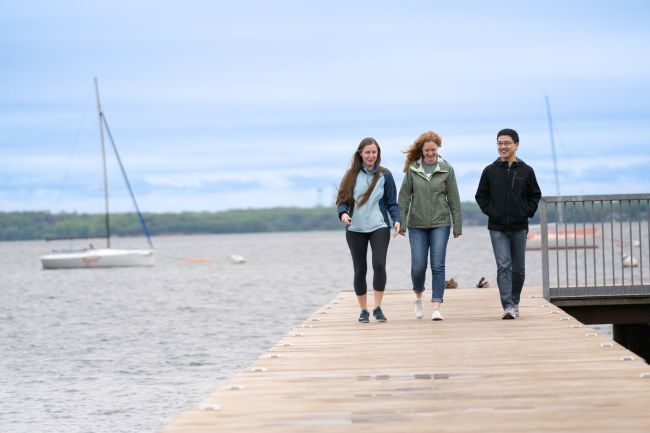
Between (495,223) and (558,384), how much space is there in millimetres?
4562

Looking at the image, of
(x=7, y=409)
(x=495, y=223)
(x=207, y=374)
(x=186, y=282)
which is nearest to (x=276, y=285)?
(x=186, y=282)

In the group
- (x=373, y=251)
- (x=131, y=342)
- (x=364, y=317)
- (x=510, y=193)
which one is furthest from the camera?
(x=131, y=342)

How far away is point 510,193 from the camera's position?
11031 millimetres

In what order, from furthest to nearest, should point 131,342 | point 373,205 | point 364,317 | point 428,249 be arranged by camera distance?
point 131,342
point 364,317
point 428,249
point 373,205

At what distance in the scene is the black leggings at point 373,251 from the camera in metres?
10.7

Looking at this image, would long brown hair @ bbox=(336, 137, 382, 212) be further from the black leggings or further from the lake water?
the lake water

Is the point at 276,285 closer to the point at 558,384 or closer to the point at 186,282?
the point at 186,282

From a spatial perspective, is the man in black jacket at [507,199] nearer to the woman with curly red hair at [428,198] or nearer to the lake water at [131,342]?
the woman with curly red hair at [428,198]

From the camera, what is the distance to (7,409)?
55.2ft

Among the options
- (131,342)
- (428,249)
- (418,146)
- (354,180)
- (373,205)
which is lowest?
(131,342)

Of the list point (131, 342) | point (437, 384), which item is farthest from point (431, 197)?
point (131, 342)

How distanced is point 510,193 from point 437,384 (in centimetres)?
451

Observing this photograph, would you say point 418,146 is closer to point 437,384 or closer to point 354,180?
point 354,180

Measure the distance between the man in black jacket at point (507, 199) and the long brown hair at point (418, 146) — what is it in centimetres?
69
